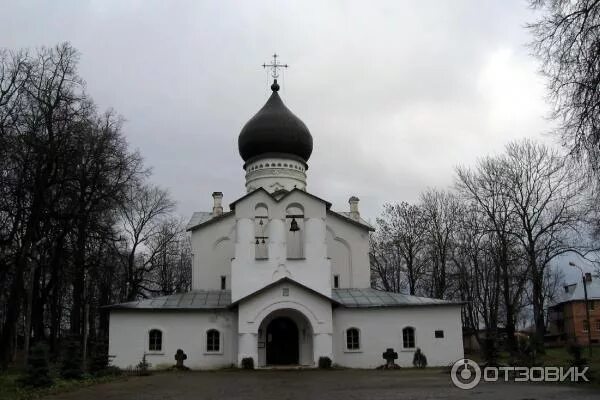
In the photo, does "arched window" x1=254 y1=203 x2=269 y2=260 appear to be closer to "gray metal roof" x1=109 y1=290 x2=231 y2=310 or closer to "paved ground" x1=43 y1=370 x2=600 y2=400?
"gray metal roof" x1=109 y1=290 x2=231 y2=310

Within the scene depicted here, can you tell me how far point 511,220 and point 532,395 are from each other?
17.6 metres

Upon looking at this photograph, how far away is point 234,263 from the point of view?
25.1 meters

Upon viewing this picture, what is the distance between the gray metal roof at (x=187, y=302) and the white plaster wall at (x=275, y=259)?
1.69 metres

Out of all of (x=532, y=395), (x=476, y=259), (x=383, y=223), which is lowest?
(x=532, y=395)

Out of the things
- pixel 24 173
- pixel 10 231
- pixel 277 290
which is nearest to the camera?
pixel 24 173

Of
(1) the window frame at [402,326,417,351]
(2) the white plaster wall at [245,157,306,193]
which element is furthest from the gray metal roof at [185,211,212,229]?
(1) the window frame at [402,326,417,351]

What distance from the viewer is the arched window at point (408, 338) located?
2567 centimetres

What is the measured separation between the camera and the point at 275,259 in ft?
82.9

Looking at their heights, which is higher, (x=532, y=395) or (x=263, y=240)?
(x=263, y=240)

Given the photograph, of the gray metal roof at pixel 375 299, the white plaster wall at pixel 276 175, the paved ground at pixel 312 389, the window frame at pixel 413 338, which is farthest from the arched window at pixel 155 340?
the window frame at pixel 413 338

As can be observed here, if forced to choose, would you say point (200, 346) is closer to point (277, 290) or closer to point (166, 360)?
point (166, 360)

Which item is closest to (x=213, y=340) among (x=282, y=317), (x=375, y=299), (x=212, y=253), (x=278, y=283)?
(x=282, y=317)

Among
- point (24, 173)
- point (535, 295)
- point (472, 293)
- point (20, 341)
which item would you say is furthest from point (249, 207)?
point (20, 341)

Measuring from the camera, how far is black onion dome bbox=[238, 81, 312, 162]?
1226 inches
